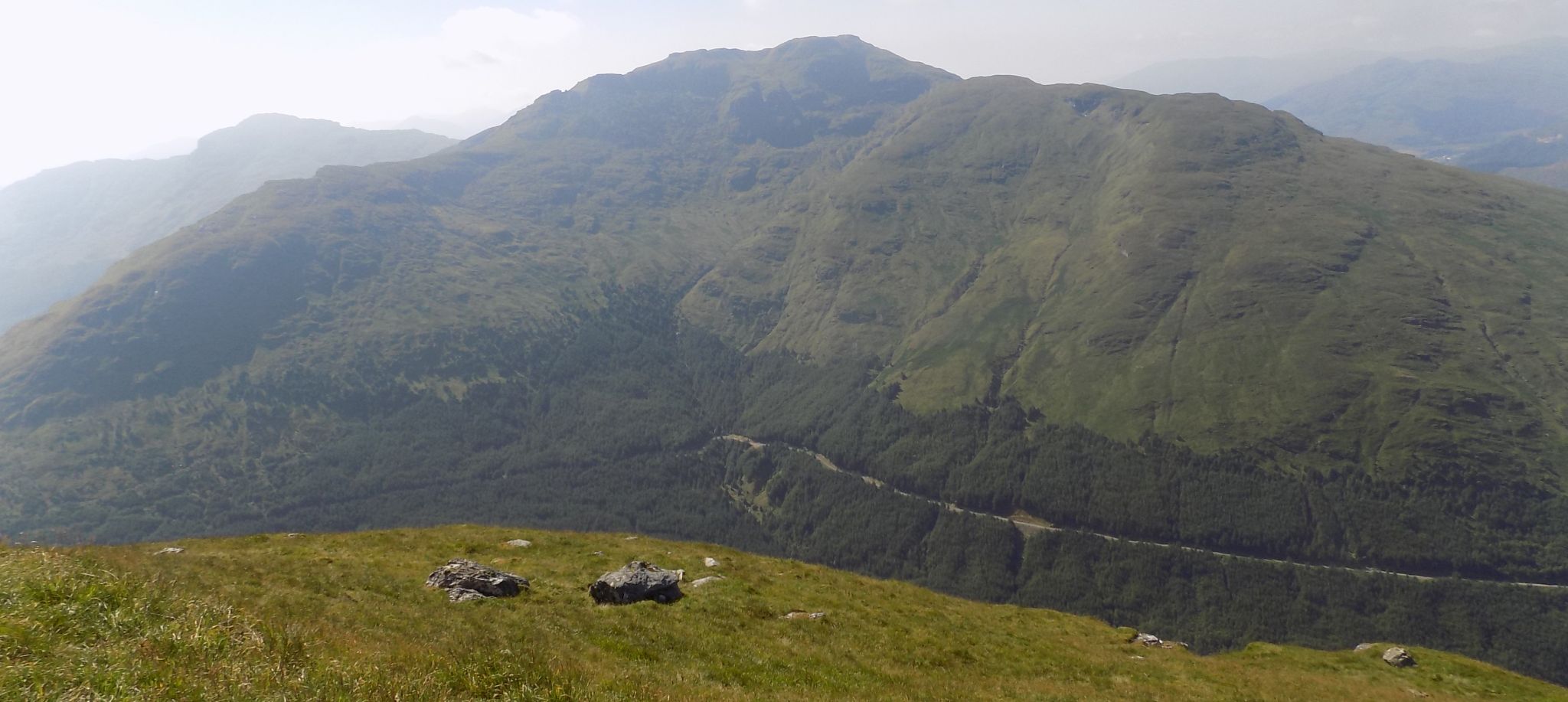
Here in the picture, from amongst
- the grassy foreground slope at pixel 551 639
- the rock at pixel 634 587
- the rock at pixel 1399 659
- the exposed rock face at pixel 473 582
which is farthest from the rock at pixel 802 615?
the rock at pixel 1399 659

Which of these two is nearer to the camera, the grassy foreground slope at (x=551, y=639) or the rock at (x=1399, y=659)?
the grassy foreground slope at (x=551, y=639)

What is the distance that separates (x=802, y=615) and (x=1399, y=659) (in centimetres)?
4717

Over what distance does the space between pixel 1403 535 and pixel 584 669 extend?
283 metres

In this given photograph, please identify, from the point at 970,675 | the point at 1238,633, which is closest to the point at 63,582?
the point at 970,675

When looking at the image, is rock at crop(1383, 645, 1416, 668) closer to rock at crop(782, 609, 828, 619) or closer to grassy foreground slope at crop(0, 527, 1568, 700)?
grassy foreground slope at crop(0, 527, 1568, 700)

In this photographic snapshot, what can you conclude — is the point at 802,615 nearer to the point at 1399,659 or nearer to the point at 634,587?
the point at 634,587

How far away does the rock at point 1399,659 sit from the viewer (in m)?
44.3

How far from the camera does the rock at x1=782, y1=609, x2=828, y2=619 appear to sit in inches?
1229

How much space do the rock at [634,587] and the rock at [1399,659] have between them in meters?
53.4

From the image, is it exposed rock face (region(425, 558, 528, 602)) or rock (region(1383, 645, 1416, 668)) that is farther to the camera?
rock (region(1383, 645, 1416, 668))

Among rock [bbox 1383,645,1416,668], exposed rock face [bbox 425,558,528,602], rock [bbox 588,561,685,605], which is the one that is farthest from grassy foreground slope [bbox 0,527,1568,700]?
rock [bbox 588,561,685,605]

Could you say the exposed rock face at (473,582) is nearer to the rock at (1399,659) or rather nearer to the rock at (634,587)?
the rock at (634,587)

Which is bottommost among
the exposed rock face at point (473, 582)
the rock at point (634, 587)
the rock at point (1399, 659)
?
the rock at point (1399, 659)

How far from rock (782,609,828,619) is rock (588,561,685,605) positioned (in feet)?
19.3
